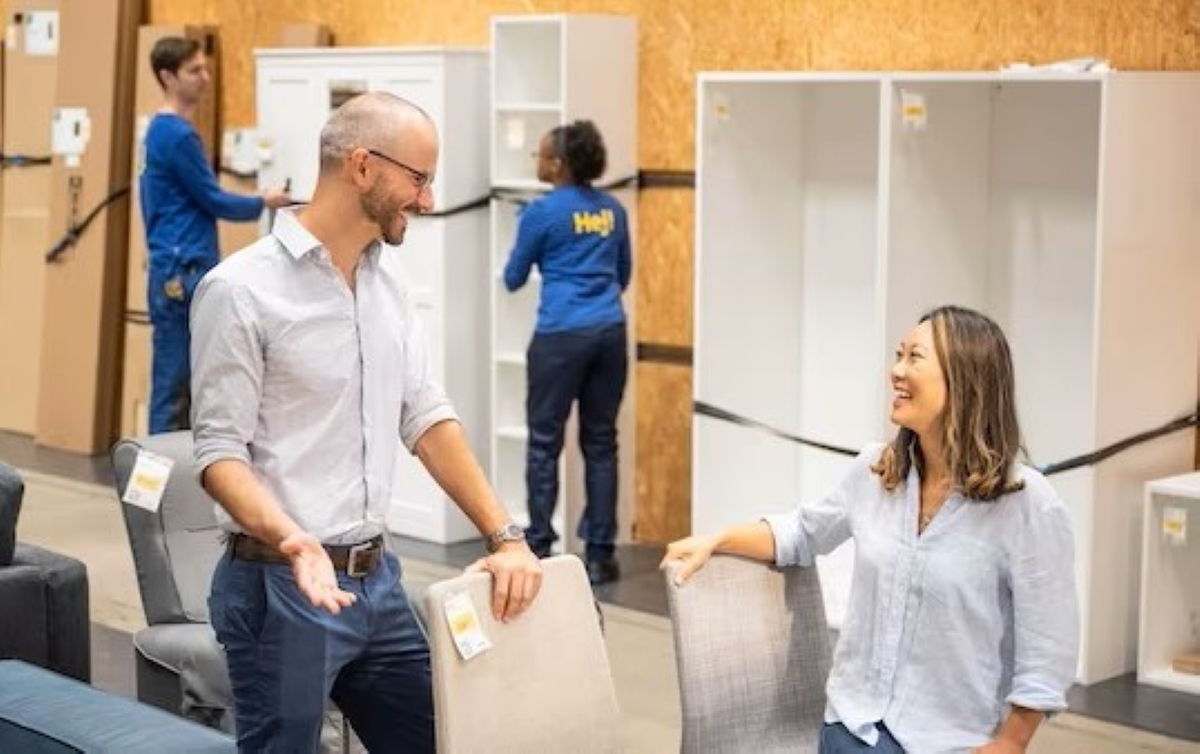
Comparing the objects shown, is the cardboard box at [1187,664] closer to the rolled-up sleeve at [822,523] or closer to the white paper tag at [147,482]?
the rolled-up sleeve at [822,523]

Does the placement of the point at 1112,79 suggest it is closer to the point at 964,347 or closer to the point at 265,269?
the point at 964,347

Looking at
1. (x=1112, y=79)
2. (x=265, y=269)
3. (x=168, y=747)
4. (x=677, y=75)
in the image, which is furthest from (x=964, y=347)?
(x=677, y=75)

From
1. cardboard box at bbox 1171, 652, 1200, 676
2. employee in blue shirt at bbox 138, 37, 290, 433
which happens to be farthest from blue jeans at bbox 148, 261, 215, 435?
cardboard box at bbox 1171, 652, 1200, 676

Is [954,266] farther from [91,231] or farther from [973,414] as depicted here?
[91,231]

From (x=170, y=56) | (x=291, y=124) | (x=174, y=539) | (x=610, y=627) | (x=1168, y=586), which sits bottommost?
(x=610, y=627)

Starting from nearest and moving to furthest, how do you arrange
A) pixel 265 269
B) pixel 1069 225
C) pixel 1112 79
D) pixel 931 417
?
pixel 265 269
pixel 931 417
pixel 1112 79
pixel 1069 225

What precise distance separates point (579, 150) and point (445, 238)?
3.00 ft

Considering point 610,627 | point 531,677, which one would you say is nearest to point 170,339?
point 610,627

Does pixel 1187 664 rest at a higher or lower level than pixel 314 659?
lower

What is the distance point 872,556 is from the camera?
3.23 m

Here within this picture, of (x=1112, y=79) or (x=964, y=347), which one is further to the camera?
(x=1112, y=79)

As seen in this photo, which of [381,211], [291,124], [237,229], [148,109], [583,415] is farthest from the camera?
[148,109]

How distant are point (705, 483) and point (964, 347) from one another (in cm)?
329

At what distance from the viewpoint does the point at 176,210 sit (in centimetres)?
709
